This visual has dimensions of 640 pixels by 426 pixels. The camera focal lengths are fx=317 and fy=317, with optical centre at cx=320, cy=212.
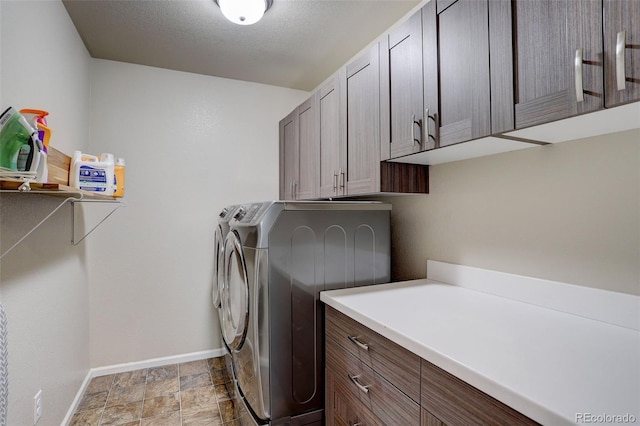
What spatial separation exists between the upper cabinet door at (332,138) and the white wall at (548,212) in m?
0.55

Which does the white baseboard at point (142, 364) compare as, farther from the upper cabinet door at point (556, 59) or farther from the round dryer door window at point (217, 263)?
the upper cabinet door at point (556, 59)

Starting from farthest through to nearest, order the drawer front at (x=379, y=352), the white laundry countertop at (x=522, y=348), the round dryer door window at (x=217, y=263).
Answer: the round dryer door window at (x=217, y=263) < the drawer front at (x=379, y=352) < the white laundry countertop at (x=522, y=348)

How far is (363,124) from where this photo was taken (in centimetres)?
175

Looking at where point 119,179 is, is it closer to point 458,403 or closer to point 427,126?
point 427,126

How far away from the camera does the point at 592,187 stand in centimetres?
112

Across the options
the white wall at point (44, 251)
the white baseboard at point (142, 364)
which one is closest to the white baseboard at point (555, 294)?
the white wall at point (44, 251)

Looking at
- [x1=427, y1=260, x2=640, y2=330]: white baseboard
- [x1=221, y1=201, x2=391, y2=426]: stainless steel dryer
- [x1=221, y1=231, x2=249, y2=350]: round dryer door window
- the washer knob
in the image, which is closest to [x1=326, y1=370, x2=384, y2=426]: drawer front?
[x1=221, y1=201, x2=391, y2=426]: stainless steel dryer

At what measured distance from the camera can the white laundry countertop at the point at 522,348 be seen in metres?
0.65

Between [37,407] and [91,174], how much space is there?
3.76ft

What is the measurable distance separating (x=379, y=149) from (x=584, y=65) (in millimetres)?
893

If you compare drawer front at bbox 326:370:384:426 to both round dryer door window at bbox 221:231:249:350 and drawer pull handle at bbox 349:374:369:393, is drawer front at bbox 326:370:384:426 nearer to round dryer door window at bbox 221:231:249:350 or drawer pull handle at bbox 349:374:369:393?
drawer pull handle at bbox 349:374:369:393

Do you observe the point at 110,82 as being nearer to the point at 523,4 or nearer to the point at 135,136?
the point at 135,136

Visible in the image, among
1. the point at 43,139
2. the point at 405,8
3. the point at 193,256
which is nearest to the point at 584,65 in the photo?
the point at 405,8

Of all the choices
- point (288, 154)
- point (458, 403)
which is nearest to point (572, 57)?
point (458, 403)
